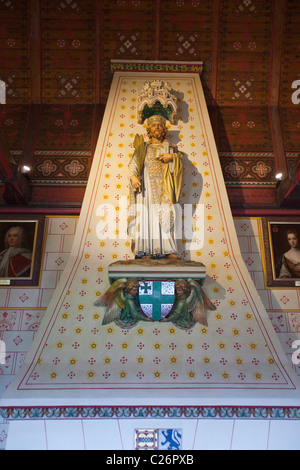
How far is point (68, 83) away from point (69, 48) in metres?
0.63

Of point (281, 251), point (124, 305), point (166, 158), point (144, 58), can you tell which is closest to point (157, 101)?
point (166, 158)

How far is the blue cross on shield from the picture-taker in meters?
5.07

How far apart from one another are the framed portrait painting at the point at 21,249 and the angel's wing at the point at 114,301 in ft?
5.79

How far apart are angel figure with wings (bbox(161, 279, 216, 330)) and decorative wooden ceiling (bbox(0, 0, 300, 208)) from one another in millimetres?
3561

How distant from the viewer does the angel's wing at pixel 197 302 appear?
16.9 feet

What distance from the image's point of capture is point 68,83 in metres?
8.59

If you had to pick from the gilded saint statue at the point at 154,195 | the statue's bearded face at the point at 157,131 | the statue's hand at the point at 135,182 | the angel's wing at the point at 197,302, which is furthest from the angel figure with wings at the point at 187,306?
the statue's bearded face at the point at 157,131

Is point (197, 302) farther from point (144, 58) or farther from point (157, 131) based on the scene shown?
point (144, 58)

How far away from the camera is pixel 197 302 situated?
5.21 m

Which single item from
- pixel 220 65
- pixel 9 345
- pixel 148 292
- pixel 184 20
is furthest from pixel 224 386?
pixel 184 20

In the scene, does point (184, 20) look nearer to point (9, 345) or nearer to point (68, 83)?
point (68, 83)

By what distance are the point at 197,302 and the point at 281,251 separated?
2.31 metres

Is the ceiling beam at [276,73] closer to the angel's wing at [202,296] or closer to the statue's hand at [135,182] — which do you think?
the statue's hand at [135,182]

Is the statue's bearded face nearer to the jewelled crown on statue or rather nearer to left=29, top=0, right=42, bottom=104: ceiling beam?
the jewelled crown on statue
